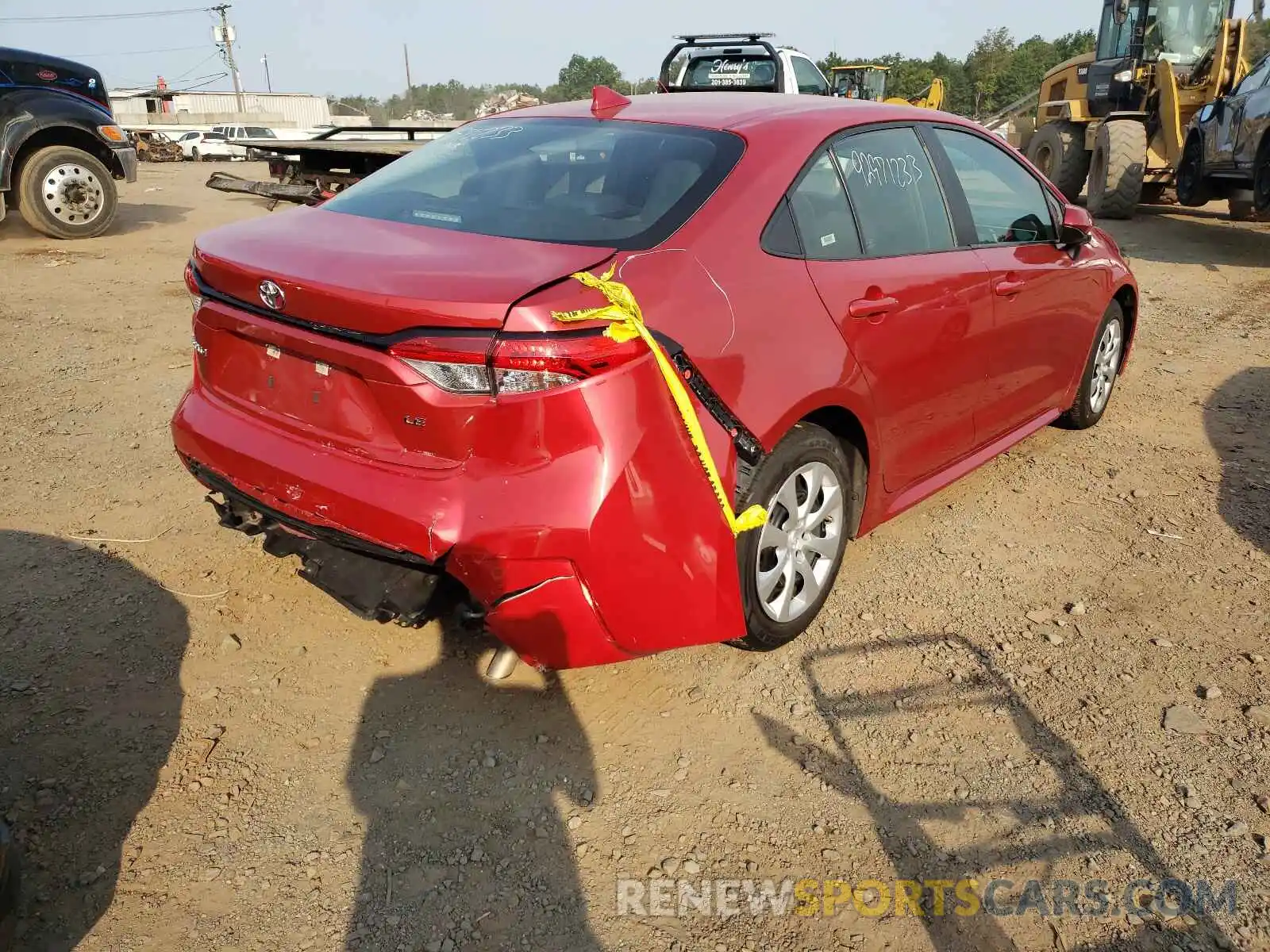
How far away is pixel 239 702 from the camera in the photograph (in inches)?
115

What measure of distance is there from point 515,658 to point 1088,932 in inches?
67.3

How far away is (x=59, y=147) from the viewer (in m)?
9.80

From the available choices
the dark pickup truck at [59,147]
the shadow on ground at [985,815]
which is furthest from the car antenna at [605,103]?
the dark pickup truck at [59,147]

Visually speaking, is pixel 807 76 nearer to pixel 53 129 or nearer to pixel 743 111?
pixel 53 129

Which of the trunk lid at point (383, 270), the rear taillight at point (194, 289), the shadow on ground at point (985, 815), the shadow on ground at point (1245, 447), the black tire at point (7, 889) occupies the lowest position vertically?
the shadow on ground at point (985, 815)

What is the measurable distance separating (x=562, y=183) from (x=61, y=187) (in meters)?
9.19

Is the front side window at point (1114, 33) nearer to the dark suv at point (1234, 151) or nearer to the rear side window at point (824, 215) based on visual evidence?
the dark suv at point (1234, 151)

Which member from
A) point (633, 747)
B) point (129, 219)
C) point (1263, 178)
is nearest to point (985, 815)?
point (633, 747)

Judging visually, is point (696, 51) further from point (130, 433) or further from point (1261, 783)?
point (1261, 783)

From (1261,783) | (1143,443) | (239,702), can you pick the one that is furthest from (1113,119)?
(239,702)

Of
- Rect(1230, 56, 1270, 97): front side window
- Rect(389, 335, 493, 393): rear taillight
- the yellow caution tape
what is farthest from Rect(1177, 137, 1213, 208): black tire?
Rect(389, 335, 493, 393): rear taillight

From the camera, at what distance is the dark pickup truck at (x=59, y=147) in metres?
9.43

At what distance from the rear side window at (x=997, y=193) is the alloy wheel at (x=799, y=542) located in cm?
134

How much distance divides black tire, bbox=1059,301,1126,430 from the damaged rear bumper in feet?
9.93
